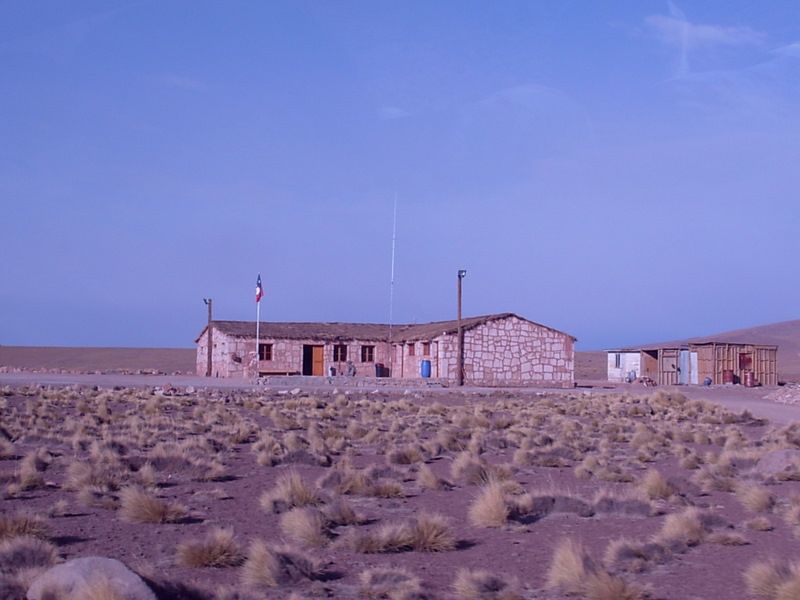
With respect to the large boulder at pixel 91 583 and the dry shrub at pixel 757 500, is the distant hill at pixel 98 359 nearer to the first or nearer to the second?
the dry shrub at pixel 757 500

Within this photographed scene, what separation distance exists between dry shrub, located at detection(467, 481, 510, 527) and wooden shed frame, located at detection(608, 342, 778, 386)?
149 feet

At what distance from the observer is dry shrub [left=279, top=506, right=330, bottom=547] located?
9.57 m

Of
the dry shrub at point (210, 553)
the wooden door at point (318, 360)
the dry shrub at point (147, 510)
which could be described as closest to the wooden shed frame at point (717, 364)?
the wooden door at point (318, 360)

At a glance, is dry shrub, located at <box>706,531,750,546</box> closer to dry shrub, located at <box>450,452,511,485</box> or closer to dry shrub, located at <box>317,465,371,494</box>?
dry shrub, located at <box>450,452,511,485</box>

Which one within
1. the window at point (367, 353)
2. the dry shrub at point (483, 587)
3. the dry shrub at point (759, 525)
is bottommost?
the dry shrub at point (759, 525)

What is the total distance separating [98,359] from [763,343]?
88.7 metres

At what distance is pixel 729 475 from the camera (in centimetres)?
1520

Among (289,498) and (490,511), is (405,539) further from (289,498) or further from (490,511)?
(289,498)

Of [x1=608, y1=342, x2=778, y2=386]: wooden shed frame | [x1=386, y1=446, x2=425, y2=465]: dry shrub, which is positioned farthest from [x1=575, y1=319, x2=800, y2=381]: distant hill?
[x1=386, y1=446, x2=425, y2=465]: dry shrub

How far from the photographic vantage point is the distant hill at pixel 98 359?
92.6 m

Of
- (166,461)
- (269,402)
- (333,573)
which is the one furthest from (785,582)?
(269,402)

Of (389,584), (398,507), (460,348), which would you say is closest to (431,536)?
(389,584)

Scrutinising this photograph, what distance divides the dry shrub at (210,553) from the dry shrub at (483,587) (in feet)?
7.21

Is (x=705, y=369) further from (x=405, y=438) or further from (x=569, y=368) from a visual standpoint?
(x=405, y=438)
